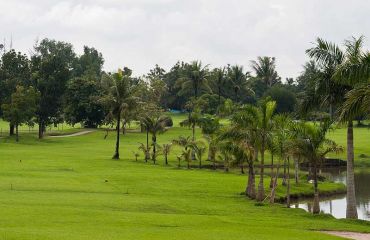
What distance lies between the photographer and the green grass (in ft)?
86.1

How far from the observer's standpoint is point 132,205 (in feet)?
116

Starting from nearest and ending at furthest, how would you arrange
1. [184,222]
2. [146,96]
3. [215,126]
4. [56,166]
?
[184,222] → [56,166] → [215,126] → [146,96]

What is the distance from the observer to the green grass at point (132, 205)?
86.1 feet

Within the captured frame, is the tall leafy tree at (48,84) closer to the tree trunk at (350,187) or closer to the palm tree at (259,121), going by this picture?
the palm tree at (259,121)

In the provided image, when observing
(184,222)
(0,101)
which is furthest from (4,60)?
(184,222)

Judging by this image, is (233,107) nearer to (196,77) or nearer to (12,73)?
(196,77)

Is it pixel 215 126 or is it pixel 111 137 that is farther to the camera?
pixel 111 137

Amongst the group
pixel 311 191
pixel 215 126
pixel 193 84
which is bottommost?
pixel 311 191

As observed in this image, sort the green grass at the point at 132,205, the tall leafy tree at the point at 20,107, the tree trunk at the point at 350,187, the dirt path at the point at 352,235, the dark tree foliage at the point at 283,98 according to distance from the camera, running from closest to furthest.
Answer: the green grass at the point at 132,205, the dirt path at the point at 352,235, the tree trunk at the point at 350,187, the tall leafy tree at the point at 20,107, the dark tree foliage at the point at 283,98

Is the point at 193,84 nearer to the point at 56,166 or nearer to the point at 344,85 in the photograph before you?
the point at 56,166

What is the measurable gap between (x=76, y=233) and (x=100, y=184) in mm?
21109

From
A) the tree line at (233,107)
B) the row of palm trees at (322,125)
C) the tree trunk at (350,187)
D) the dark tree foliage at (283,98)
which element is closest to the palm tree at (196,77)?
the tree line at (233,107)

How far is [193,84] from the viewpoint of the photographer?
111875 millimetres

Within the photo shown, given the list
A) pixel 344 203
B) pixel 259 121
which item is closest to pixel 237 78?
pixel 344 203
